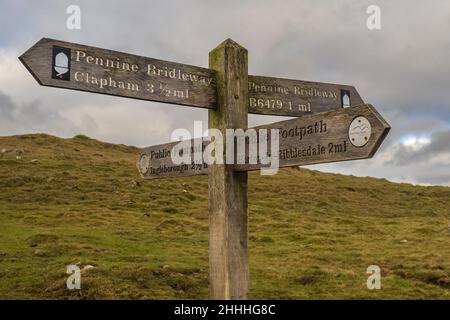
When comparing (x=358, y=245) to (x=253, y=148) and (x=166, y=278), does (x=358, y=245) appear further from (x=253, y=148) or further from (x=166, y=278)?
(x=253, y=148)

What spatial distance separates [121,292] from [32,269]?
13.7ft

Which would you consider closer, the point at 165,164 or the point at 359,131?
the point at 359,131

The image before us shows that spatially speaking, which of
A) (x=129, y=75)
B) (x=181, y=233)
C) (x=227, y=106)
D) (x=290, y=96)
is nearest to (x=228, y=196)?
(x=227, y=106)

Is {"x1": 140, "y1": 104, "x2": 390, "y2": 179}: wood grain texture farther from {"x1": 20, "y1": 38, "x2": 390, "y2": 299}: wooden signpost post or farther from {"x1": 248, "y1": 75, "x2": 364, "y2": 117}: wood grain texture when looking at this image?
{"x1": 248, "y1": 75, "x2": 364, "y2": 117}: wood grain texture

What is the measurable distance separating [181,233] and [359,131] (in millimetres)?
16379

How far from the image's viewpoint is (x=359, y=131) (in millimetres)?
4828

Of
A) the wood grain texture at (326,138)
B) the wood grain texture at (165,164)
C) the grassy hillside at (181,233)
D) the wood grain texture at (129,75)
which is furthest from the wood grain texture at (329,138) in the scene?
the grassy hillside at (181,233)

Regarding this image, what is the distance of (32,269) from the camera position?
12.8m

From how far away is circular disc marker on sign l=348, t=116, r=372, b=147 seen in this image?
4738mm

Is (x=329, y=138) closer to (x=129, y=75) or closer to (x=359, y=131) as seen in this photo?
(x=359, y=131)

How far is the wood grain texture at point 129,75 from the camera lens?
538cm

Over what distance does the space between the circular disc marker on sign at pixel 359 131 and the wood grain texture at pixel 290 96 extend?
72.1 inches

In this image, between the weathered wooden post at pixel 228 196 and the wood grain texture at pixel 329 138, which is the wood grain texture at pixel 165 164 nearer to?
the weathered wooden post at pixel 228 196

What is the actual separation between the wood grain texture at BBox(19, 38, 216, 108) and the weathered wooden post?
22 centimetres
